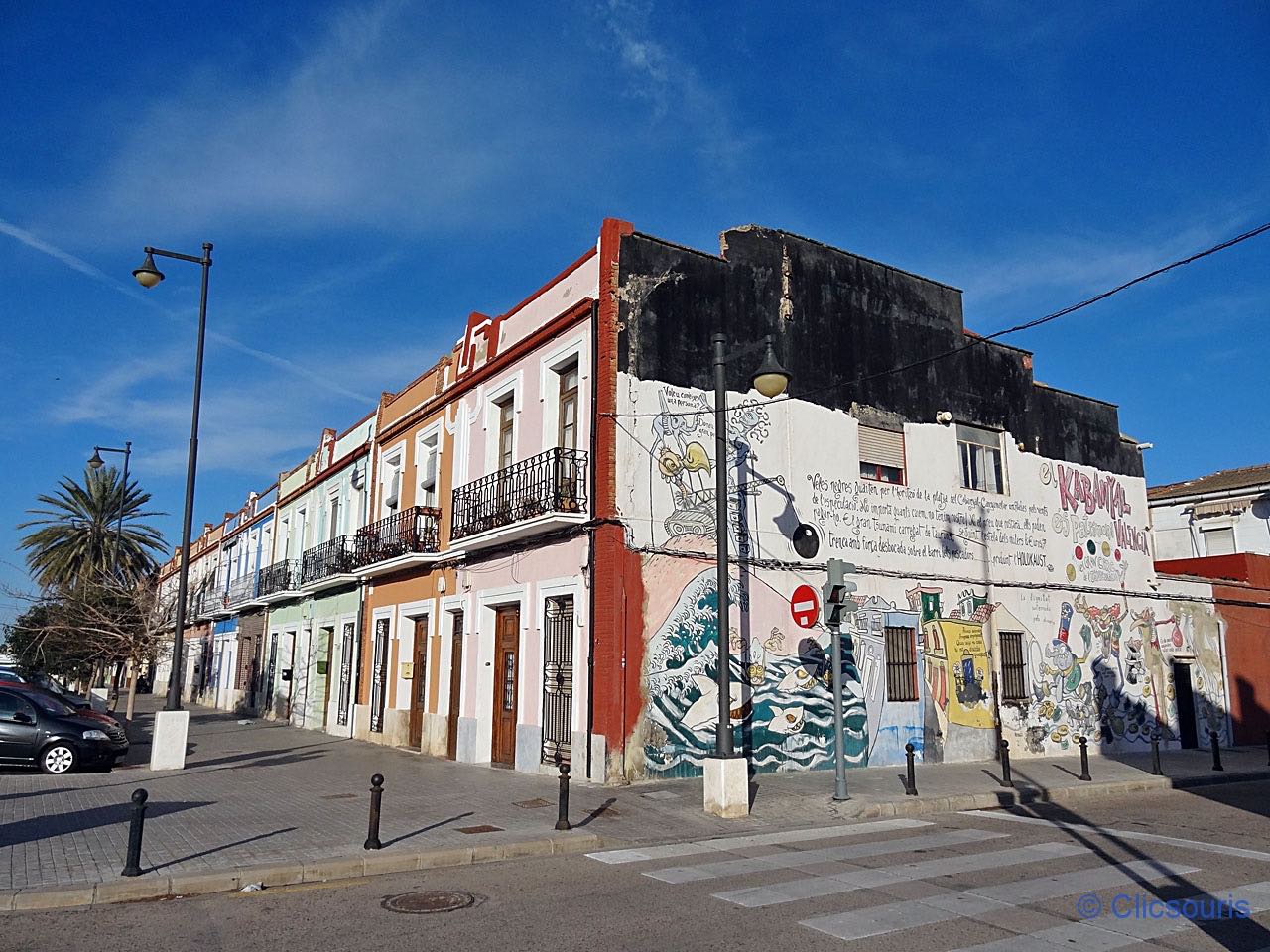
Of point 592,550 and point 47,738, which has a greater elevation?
point 592,550

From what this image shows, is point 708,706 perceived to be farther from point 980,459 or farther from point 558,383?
point 980,459

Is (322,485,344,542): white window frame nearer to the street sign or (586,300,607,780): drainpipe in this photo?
(586,300,607,780): drainpipe

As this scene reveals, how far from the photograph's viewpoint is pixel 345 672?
82.7 ft

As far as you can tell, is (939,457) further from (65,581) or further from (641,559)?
(65,581)

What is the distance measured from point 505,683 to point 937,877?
10.5 meters

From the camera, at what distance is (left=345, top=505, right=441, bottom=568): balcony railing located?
20625 millimetres

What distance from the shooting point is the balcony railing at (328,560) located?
78.9ft

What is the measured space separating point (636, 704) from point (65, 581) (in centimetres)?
3406

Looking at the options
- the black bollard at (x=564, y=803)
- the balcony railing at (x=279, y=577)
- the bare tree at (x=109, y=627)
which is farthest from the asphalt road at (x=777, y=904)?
the balcony railing at (x=279, y=577)

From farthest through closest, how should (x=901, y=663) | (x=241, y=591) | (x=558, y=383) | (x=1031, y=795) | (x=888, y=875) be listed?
(x=241, y=591) < (x=901, y=663) < (x=558, y=383) < (x=1031, y=795) < (x=888, y=875)

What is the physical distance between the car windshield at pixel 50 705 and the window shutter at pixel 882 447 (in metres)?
14.8

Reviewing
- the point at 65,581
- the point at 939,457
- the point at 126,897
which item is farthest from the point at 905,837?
the point at 65,581

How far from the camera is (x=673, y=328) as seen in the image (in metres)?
16.0

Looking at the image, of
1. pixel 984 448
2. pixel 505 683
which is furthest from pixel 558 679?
pixel 984 448
